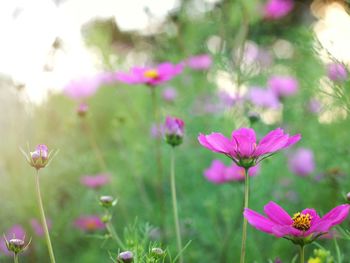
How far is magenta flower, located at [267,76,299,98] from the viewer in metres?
1.91

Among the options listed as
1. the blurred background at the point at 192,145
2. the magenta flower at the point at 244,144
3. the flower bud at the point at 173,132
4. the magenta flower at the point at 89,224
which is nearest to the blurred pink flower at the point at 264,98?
the blurred background at the point at 192,145

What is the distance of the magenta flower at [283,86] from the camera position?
6.27 ft

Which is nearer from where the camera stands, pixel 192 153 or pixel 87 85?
pixel 192 153

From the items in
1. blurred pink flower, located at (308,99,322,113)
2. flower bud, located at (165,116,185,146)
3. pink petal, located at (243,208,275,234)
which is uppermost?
pink petal, located at (243,208,275,234)

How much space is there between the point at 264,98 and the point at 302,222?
1.18 meters

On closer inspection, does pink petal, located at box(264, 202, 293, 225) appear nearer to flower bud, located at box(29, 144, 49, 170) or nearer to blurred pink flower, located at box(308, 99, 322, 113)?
flower bud, located at box(29, 144, 49, 170)

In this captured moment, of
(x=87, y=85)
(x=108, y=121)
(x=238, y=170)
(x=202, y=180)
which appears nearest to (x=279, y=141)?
(x=238, y=170)

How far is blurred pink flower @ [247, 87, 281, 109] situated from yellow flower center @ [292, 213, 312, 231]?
1.05 metres

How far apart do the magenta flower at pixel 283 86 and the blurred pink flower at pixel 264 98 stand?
0.05 metres

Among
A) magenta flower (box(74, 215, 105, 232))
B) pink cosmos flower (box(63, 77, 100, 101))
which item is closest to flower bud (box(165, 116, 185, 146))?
magenta flower (box(74, 215, 105, 232))

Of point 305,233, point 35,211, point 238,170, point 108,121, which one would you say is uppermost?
point 305,233

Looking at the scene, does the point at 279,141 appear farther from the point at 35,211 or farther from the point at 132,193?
the point at 132,193

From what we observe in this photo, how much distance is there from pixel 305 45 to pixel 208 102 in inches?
39.7

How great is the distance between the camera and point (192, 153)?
178cm
